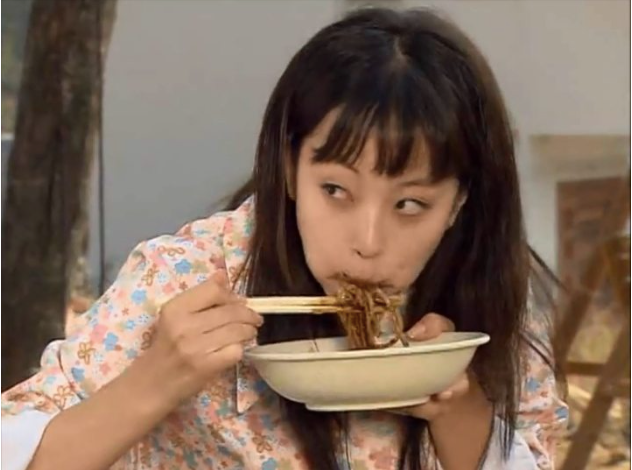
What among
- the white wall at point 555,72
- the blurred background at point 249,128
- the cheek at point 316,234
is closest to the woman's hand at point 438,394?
the cheek at point 316,234

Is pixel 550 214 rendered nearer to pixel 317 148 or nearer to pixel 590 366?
pixel 590 366

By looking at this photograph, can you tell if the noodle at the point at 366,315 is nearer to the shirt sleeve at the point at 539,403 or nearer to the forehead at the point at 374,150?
the forehead at the point at 374,150

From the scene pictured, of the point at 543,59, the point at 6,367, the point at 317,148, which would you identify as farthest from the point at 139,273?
the point at 543,59

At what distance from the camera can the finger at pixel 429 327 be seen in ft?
3.32

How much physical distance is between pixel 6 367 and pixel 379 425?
100 cm

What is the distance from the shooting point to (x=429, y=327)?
3.34 ft

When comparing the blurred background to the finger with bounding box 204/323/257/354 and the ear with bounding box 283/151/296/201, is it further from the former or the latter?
the finger with bounding box 204/323/257/354

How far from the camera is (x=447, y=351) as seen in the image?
903 millimetres

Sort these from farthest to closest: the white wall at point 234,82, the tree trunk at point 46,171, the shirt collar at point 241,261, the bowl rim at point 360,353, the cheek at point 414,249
→ 1. the white wall at point 234,82
2. the tree trunk at point 46,171
3. the shirt collar at point 241,261
4. the cheek at point 414,249
5. the bowl rim at point 360,353

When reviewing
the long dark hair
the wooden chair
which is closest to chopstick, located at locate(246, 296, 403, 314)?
the long dark hair

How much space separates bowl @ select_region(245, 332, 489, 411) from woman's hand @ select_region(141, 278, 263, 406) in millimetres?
28

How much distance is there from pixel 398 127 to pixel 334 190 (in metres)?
0.07

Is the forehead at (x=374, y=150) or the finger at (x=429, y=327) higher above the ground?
the forehead at (x=374, y=150)

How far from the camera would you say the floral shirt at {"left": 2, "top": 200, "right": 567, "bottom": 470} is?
40.9 inches
